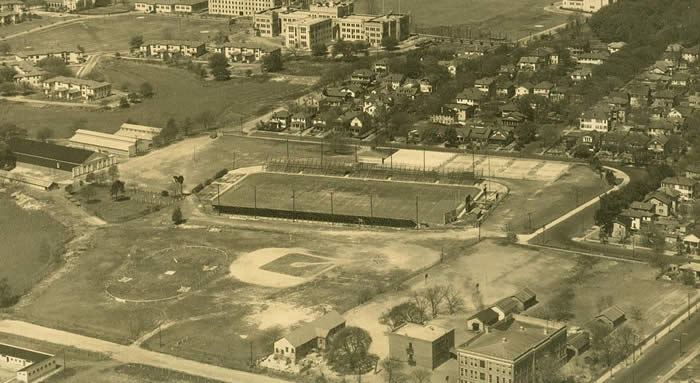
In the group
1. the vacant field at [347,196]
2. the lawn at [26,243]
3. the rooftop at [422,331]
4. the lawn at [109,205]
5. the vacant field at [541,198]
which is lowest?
the lawn at [26,243]

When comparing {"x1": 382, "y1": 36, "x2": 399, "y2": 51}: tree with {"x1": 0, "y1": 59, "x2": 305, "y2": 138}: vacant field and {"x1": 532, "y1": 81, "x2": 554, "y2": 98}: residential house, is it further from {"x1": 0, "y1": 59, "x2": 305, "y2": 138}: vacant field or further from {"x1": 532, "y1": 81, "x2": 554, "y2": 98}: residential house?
{"x1": 532, "y1": 81, "x2": 554, "y2": 98}: residential house

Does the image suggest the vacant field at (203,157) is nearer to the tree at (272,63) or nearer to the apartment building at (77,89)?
the apartment building at (77,89)

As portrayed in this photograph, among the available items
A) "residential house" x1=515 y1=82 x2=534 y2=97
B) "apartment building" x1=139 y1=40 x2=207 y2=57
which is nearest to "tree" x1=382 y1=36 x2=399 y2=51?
"apartment building" x1=139 y1=40 x2=207 y2=57

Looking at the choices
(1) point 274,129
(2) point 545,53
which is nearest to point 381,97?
(1) point 274,129

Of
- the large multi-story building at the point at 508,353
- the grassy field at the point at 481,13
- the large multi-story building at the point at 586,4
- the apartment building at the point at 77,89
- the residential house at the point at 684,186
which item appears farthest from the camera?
the large multi-story building at the point at 586,4

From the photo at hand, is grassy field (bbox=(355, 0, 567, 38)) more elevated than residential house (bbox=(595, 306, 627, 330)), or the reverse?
grassy field (bbox=(355, 0, 567, 38))

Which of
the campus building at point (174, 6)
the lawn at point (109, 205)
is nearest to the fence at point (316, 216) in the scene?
the lawn at point (109, 205)
